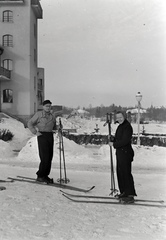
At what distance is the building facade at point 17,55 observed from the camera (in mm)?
32438

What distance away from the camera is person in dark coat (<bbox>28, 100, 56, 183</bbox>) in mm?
7762

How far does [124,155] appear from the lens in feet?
19.8

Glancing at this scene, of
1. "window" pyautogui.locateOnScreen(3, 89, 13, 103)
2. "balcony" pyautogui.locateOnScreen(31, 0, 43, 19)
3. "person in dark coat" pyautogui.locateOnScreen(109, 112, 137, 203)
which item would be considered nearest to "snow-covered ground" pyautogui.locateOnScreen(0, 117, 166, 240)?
"person in dark coat" pyautogui.locateOnScreen(109, 112, 137, 203)

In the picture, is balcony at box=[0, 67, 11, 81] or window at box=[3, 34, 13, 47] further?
window at box=[3, 34, 13, 47]

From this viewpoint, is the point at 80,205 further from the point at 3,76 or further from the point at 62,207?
the point at 3,76

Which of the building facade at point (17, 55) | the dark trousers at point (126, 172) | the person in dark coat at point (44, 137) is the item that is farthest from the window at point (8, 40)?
the dark trousers at point (126, 172)

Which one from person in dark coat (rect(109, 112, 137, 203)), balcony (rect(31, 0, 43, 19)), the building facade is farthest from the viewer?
balcony (rect(31, 0, 43, 19))

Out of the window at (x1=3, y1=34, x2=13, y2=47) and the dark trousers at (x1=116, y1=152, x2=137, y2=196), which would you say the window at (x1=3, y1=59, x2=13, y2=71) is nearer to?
the window at (x1=3, y1=34, x2=13, y2=47)

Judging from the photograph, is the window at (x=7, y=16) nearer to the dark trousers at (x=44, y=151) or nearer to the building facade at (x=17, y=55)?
the building facade at (x=17, y=55)

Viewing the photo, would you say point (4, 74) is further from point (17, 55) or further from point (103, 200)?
point (103, 200)

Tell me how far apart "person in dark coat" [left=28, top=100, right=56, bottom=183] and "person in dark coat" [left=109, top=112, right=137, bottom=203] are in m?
2.26

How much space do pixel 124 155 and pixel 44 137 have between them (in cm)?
253

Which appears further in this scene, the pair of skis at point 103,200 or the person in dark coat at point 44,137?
the person in dark coat at point 44,137

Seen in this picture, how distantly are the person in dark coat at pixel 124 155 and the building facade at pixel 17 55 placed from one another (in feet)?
89.6
